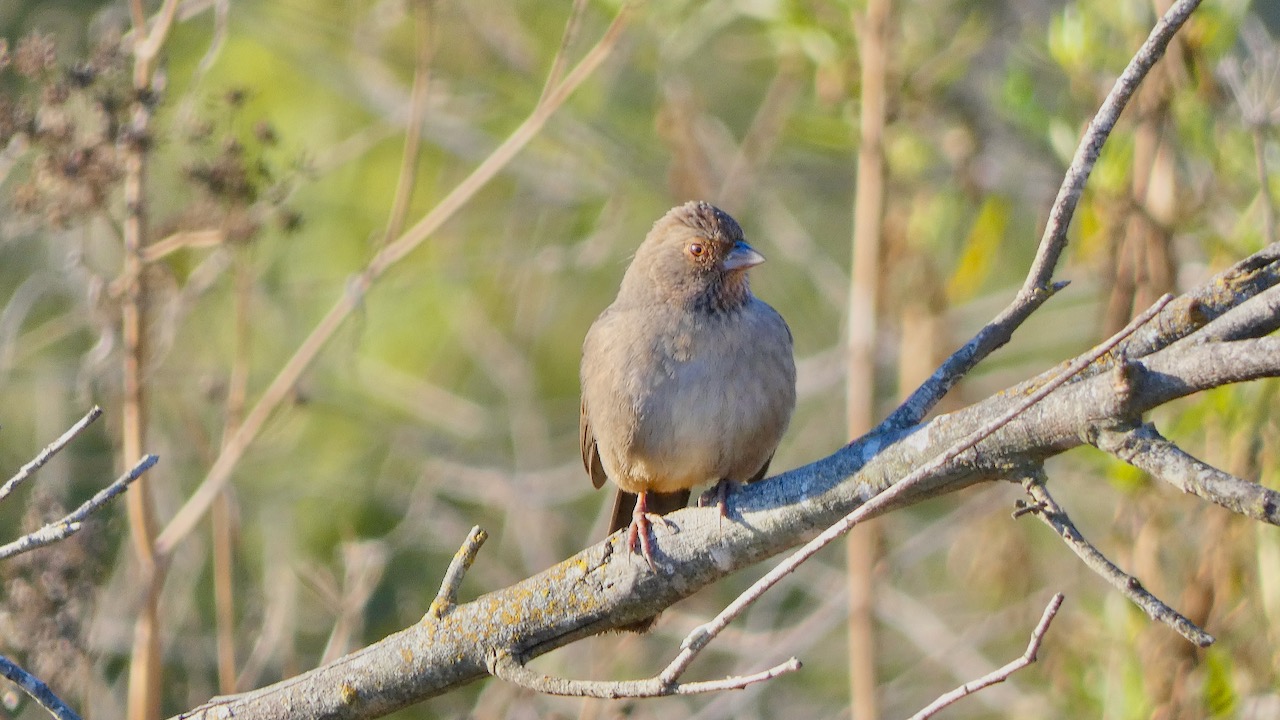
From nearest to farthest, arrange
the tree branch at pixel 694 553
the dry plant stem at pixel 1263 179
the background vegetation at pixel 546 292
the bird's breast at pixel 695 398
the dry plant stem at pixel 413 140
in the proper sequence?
the tree branch at pixel 694 553 < the dry plant stem at pixel 1263 179 < the bird's breast at pixel 695 398 < the dry plant stem at pixel 413 140 < the background vegetation at pixel 546 292

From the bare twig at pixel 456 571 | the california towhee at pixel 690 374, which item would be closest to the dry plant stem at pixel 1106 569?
the bare twig at pixel 456 571

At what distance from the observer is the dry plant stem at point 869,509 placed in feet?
7.37

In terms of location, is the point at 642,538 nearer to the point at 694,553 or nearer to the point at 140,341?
the point at 694,553

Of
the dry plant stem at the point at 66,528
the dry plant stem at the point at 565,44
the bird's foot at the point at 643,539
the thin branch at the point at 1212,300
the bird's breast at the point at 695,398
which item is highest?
the dry plant stem at the point at 565,44

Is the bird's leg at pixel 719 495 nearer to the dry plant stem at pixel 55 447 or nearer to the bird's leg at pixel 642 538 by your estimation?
the bird's leg at pixel 642 538

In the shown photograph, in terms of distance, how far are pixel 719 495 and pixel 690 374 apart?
786mm

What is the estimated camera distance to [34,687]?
2.61 meters

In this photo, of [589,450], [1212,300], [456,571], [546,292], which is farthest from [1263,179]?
[546,292]

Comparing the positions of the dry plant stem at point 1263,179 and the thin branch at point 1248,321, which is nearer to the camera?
the thin branch at point 1248,321

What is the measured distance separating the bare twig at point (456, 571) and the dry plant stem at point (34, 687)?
2.52ft

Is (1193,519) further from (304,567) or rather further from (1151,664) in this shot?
(304,567)

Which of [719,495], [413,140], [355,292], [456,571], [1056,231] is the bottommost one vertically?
[456,571]

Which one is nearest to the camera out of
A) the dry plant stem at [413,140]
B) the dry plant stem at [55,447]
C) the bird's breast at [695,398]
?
the dry plant stem at [55,447]

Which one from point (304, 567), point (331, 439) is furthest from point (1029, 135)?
point (331, 439)
